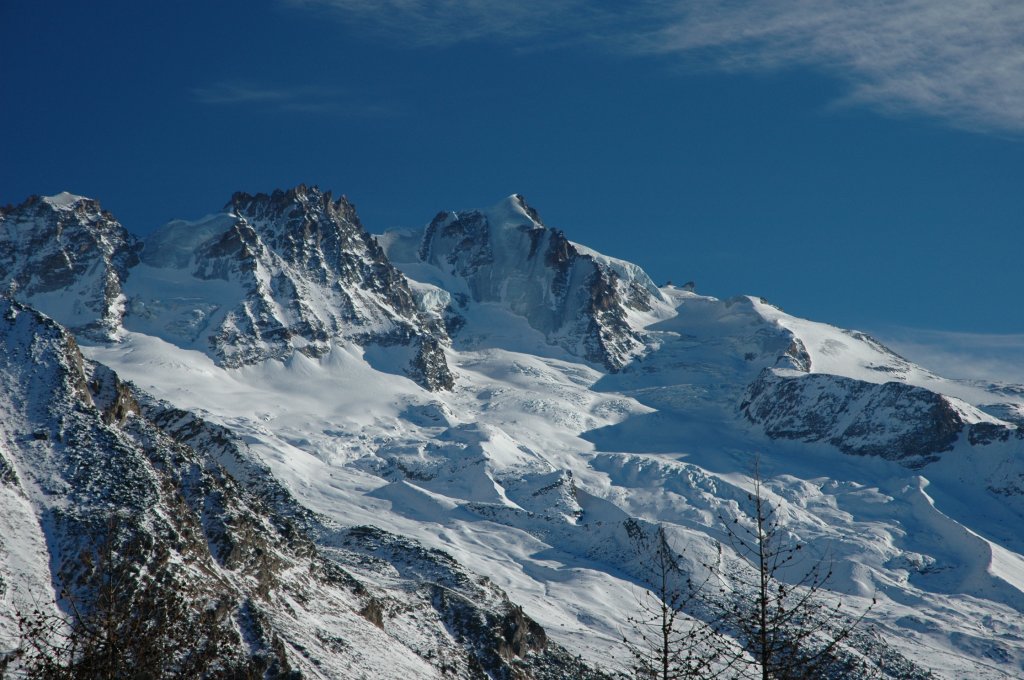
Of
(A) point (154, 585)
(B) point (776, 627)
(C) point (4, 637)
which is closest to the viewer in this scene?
(B) point (776, 627)

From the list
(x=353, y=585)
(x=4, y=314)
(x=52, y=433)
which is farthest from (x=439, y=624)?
(x=4, y=314)

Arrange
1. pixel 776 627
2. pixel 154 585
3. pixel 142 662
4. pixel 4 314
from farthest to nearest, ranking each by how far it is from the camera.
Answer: pixel 4 314 < pixel 154 585 < pixel 142 662 < pixel 776 627

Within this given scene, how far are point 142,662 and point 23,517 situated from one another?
53.0m

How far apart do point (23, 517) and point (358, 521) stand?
4845 inches

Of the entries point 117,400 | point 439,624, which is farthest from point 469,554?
point 117,400

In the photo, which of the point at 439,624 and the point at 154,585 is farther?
the point at 439,624

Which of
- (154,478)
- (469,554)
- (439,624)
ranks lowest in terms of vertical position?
(469,554)

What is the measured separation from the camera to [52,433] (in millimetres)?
88750

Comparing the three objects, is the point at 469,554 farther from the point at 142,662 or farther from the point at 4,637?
the point at 142,662

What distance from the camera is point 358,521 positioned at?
652ft

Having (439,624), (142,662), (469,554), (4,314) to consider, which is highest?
(142,662)

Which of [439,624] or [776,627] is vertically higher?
[776,627]

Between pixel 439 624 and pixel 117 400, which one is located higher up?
pixel 117 400

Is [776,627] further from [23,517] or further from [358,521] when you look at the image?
[358,521]
